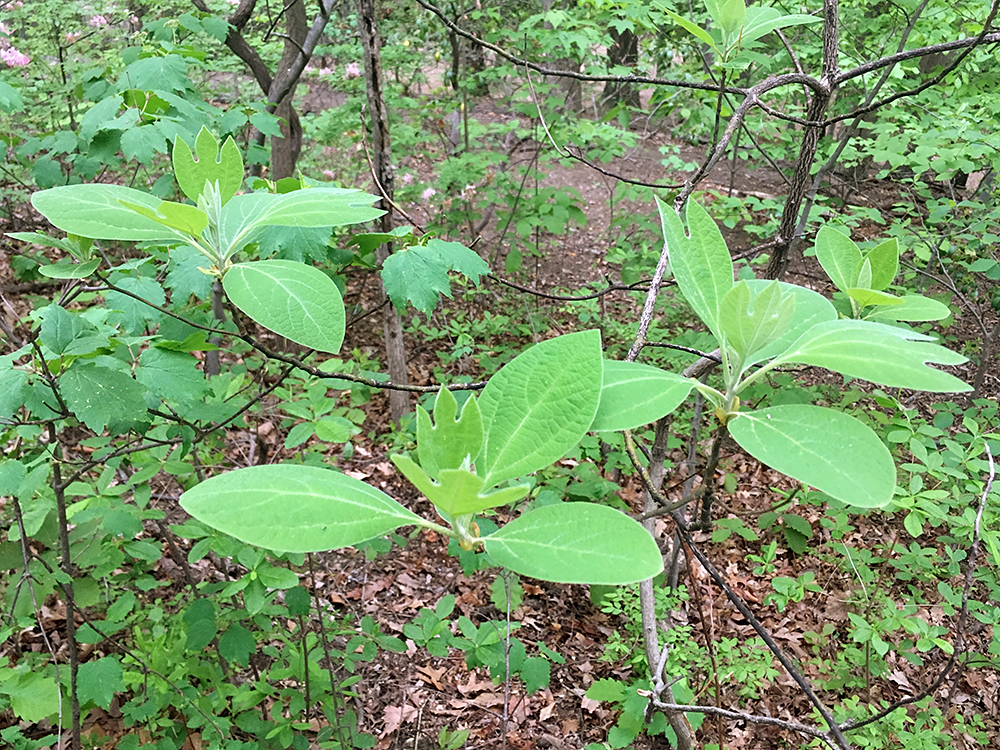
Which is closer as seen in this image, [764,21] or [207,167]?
[207,167]

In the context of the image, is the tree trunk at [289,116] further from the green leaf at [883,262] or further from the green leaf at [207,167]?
the green leaf at [883,262]

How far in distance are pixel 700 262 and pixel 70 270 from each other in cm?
102

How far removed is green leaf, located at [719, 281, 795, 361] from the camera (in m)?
0.49

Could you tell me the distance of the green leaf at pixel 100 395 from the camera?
46.3 inches

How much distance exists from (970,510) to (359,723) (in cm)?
264

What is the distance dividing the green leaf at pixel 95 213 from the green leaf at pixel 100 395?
65 cm

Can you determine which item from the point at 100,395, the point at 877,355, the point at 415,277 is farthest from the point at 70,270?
the point at 877,355

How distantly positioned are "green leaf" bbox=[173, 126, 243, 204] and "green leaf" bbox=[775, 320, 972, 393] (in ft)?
2.10

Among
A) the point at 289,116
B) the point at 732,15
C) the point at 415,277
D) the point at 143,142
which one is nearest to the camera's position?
the point at 732,15

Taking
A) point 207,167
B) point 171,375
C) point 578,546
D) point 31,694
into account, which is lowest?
point 31,694

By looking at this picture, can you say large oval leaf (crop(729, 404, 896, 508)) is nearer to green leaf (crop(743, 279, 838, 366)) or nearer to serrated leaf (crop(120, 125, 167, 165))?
green leaf (crop(743, 279, 838, 366))

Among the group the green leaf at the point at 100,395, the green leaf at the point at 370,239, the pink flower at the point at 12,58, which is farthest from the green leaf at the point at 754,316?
the pink flower at the point at 12,58

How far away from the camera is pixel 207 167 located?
2.33 ft

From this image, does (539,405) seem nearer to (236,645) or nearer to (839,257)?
(839,257)
